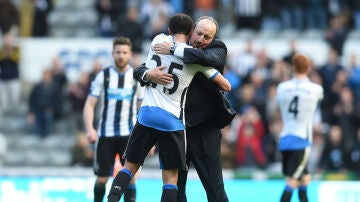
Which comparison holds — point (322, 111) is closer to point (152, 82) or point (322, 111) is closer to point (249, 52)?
point (249, 52)

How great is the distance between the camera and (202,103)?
10805mm

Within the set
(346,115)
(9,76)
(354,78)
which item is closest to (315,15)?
(354,78)

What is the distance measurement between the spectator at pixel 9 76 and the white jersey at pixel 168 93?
11.7m

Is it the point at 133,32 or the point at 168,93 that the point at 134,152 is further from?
the point at 133,32

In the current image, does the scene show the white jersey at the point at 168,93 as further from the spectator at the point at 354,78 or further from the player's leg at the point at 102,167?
the spectator at the point at 354,78

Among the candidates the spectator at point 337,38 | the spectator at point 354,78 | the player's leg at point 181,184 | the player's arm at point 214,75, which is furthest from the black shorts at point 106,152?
the spectator at point 337,38

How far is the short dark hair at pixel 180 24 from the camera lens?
33.8ft

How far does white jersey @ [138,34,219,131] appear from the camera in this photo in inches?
408

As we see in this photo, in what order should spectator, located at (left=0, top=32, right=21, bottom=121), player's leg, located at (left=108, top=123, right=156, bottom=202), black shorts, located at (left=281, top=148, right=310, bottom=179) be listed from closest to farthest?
player's leg, located at (left=108, top=123, right=156, bottom=202)
black shorts, located at (left=281, top=148, right=310, bottom=179)
spectator, located at (left=0, top=32, right=21, bottom=121)

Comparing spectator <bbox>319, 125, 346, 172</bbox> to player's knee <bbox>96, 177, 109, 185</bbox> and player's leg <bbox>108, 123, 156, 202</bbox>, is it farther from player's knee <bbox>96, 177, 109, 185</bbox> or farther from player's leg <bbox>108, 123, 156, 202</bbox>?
player's leg <bbox>108, 123, 156, 202</bbox>

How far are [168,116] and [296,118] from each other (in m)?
3.60

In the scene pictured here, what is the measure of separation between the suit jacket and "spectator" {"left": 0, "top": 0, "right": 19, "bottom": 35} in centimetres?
1350

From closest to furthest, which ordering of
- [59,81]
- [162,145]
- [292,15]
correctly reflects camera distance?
1. [162,145]
2. [59,81]
3. [292,15]

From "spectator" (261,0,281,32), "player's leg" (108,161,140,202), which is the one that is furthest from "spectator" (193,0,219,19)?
"player's leg" (108,161,140,202)
